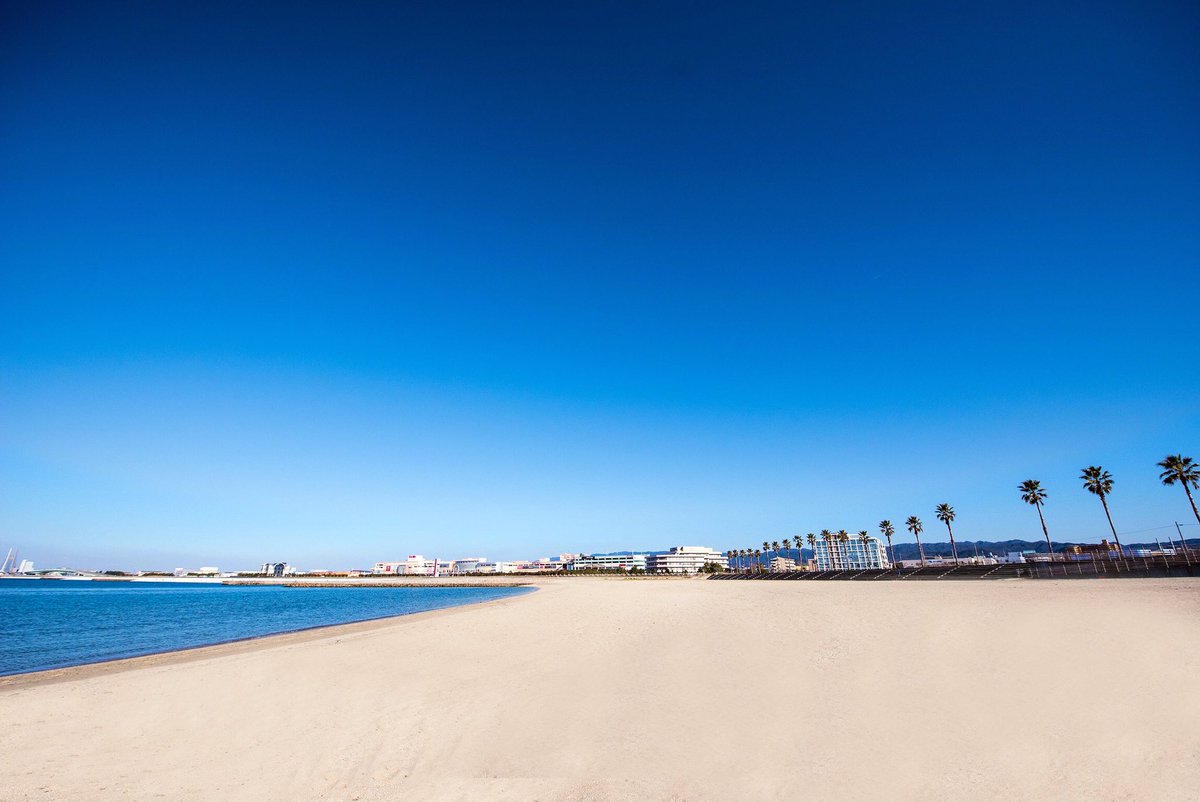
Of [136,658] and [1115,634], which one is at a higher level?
[1115,634]

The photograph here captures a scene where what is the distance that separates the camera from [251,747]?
8891mm

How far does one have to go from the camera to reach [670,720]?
30.5 ft

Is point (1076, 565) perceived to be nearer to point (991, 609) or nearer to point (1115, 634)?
point (991, 609)

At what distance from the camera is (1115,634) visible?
13.0 m

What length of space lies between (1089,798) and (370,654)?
1933cm

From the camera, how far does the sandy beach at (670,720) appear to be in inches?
269

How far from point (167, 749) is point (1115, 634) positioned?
74.0 ft

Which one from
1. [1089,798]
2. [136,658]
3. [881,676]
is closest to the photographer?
[1089,798]

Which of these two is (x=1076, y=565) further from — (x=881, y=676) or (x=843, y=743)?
(x=843, y=743)

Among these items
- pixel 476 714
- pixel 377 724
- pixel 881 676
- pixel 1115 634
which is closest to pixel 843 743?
pixel 881 676

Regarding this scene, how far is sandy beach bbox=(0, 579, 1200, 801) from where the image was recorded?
683 centimetres

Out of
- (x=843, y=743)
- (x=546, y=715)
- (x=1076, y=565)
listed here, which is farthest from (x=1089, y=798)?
(x=1076, y=565)

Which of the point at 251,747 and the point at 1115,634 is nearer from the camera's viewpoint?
the point at 251,747

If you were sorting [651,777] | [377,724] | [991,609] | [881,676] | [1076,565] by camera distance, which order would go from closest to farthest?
[651,777]
[377,724]
[881,676]
[991,609]
[1076,565]
